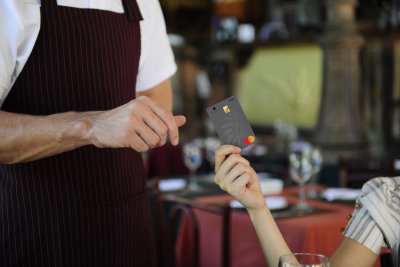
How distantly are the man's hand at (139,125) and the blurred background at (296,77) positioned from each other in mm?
2960

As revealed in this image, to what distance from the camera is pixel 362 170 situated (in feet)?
13.4

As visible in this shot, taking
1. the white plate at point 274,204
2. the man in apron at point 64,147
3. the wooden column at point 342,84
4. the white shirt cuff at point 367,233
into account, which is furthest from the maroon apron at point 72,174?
the wooden column at point 342,84

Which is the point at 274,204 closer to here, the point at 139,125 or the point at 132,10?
the point at 132,10

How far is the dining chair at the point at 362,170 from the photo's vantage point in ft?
13.0

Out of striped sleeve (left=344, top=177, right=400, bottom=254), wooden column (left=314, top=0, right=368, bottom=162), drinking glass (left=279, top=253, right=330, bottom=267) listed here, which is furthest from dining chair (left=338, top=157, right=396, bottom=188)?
drinking glass (left=279, top=253, right=330, bottom=267)

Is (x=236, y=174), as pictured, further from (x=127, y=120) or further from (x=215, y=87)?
(x=215, y=87)

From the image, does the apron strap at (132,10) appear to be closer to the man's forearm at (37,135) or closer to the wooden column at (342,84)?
the man's forearm at (37,135)

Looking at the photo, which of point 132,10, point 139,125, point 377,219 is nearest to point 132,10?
point 132,10

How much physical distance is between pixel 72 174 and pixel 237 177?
41 centimetres

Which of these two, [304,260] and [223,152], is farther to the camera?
[223,152]

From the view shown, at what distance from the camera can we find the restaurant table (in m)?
2.61

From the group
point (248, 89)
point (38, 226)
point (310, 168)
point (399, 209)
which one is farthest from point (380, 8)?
point (38, 226)

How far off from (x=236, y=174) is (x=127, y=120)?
0.31 meters

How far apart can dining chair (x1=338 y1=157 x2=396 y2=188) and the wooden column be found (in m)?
1.96
